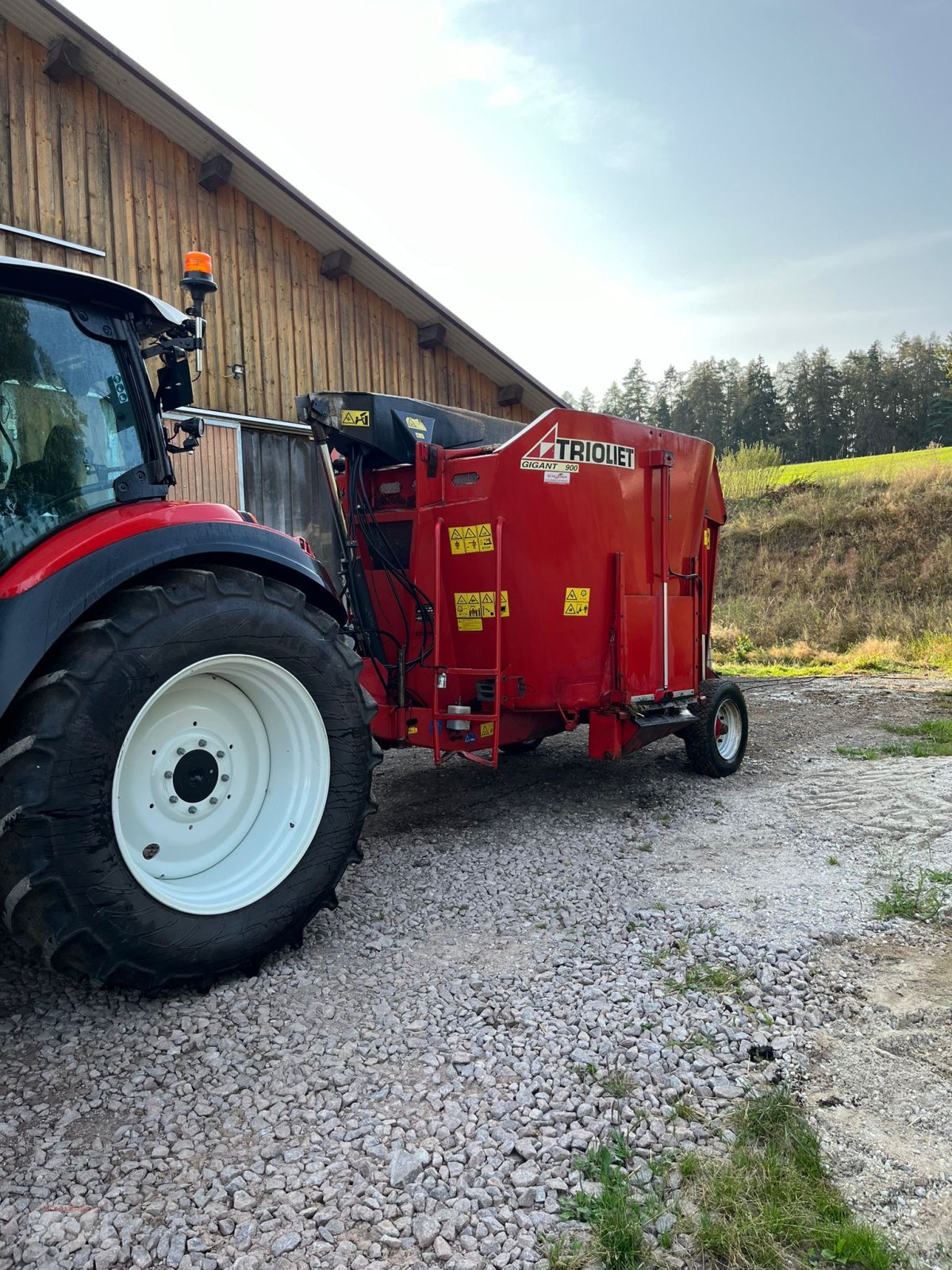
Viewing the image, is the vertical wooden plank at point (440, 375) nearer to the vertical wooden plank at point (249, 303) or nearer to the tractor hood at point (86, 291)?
the vertical wooden plank at point (249, 303)

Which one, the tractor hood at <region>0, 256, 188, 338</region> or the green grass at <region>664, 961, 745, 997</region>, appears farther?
the green grass at <region>664, 961, 745, 997</region>

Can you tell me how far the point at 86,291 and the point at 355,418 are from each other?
2083 millimetres

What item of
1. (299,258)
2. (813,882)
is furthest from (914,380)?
(813,882)

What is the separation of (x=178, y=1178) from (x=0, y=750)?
4.09 ft

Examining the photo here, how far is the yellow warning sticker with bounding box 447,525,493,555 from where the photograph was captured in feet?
15.8

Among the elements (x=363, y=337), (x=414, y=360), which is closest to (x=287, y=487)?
(x=363, y=337)

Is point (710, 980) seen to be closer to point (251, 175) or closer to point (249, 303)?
point (249, 303)

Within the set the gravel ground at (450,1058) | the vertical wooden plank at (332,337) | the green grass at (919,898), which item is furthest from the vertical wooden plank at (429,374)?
the green grass at (919,898)

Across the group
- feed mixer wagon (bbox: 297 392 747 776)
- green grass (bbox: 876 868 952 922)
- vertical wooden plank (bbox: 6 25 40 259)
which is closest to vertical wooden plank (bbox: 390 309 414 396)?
vertical wooden plank (bbox: 6 25 40 259)

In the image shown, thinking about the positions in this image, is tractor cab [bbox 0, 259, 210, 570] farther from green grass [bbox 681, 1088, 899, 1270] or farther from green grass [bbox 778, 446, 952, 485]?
green grass [bbox 778, 446, 952, 485]

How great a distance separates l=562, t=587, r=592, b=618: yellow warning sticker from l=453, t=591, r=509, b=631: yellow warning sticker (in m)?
0.37

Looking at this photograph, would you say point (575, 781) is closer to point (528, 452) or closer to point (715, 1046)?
point (528, 452)

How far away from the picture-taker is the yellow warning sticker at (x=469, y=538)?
15.8 feet

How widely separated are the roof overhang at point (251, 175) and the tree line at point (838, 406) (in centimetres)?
4496
